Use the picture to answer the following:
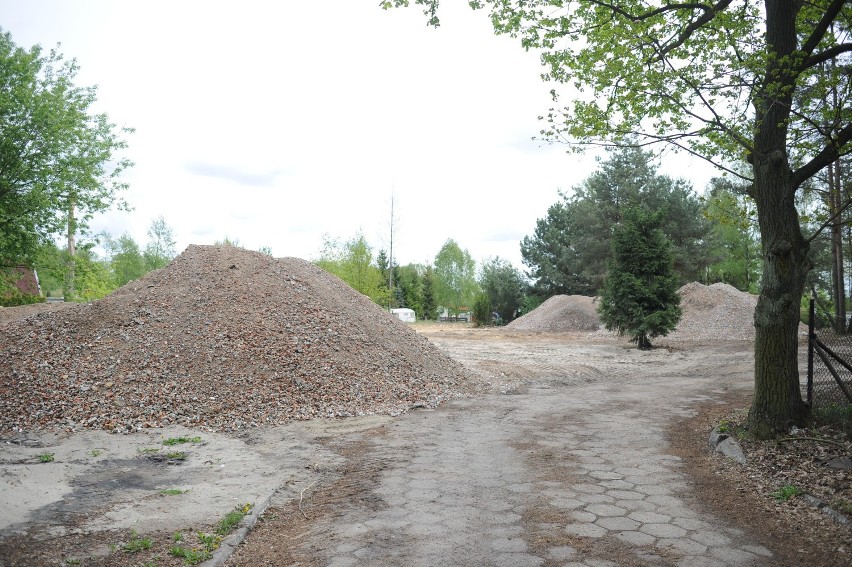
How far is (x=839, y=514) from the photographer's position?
459 centimetres

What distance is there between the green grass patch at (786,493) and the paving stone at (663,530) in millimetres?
1437

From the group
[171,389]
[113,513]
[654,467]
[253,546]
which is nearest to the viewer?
[253,546]

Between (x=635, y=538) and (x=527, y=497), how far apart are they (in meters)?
1.16

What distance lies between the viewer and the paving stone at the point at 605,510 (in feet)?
15.6

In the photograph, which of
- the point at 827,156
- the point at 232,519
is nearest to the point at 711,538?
the point at 232,519

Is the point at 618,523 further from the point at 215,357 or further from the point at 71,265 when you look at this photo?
the point at 71,265

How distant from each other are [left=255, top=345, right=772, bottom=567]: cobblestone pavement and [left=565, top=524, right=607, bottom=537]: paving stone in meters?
0.02

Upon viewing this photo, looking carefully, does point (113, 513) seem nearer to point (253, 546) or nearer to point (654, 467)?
point (253, 546)

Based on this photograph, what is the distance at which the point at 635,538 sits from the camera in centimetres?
423

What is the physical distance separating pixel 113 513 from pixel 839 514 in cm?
589

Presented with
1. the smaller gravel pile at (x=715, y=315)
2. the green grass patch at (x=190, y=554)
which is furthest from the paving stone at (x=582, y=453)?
the smaller gravel pile at (x=715, y=315)

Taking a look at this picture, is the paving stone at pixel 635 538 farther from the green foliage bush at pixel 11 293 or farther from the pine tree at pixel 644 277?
the green foliage bush at pixel 11 293

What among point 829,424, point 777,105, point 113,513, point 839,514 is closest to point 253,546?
point 113,513

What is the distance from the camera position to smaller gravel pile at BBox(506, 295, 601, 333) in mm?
35031
